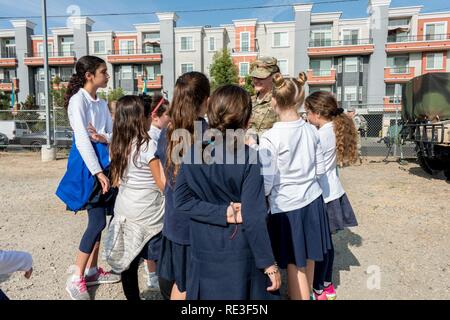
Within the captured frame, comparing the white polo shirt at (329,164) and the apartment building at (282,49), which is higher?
the apartment building at (282,49)

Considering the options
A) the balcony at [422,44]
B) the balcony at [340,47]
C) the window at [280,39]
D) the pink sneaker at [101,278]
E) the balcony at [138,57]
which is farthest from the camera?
the balcony at [138,57]

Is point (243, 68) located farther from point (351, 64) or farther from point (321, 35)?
point (351, 64)

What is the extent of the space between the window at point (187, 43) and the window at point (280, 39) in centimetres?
928

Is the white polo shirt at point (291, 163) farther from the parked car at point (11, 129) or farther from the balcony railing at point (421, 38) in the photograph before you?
the balcony railing at point (421, 38)

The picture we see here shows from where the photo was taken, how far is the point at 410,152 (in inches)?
534

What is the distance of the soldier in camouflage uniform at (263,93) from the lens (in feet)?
8.80

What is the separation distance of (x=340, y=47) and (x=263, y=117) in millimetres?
35675

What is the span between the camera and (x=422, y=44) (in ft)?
107

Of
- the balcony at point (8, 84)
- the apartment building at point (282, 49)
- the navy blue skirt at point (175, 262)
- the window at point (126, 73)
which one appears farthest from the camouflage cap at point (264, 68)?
the balcony at point (8, 84)

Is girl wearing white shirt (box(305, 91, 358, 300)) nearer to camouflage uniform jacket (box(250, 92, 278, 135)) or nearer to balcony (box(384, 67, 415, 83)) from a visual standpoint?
camouflage uniform jacket (box(250, 92, 278, 135))

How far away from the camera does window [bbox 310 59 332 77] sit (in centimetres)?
3534

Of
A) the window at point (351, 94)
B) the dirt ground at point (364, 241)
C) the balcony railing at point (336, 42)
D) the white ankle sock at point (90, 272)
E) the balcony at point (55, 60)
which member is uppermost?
the balcony railing at point (336, 42)

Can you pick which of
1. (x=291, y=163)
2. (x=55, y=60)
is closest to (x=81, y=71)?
(x=291, y=163)
